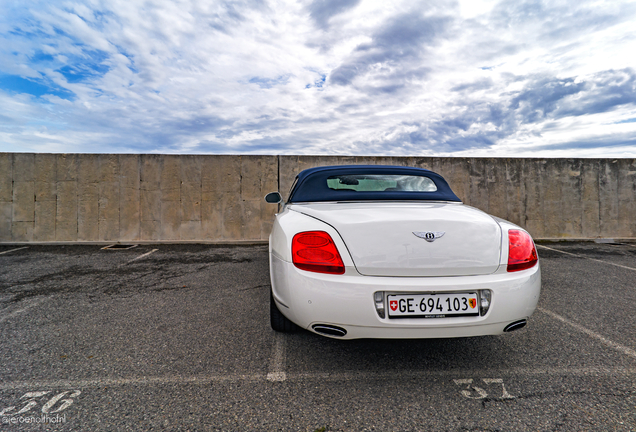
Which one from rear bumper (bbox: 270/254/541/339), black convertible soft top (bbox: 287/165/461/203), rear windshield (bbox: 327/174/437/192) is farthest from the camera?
rear windshield (bbox: 327/174/437/192)

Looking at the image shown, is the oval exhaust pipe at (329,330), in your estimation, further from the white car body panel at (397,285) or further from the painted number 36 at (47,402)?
the painted number 36 at (47,402)

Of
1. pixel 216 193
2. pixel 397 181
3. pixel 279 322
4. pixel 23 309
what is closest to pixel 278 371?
pixel 279 322

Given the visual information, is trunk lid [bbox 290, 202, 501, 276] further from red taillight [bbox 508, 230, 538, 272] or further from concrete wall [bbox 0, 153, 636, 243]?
concrete wall [bbox 0, 153, 636, 243]

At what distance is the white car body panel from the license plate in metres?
0.03

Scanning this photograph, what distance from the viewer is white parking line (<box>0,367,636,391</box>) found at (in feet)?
6.45

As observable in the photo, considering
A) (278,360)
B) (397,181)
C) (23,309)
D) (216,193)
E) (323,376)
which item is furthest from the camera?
(216,193)

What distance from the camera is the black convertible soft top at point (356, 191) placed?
2.66 m

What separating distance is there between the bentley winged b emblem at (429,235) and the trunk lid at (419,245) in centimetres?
1

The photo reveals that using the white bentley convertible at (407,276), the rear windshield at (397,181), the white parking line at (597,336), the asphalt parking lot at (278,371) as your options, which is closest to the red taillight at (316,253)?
the white bentley convertible at (407,276)

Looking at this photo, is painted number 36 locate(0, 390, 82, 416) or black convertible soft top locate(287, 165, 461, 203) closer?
painted number 36 locate(0, 390, 82, 416)

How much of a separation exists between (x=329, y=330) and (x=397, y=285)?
0.45m

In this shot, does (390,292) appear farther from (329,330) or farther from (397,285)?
(329,330)

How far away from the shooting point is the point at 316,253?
1899 mm

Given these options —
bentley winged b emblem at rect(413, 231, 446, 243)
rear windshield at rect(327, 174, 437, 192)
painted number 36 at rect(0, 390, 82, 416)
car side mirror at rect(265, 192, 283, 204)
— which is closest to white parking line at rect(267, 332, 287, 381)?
painted number 36 at rect(0, 390, 82, 416)
